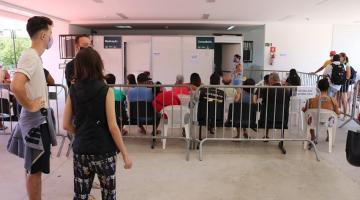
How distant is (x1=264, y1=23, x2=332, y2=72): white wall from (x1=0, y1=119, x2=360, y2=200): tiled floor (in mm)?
6405

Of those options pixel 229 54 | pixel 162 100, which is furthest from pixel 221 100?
pixel 229 54

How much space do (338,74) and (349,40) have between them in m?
4.99

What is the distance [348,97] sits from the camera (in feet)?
23.4

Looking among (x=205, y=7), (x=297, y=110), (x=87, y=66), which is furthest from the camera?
(x=205, y=7)

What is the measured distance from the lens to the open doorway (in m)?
10.7

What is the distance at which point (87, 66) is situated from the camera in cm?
184

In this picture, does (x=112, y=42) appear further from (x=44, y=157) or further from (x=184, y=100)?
(x=44, y=157)

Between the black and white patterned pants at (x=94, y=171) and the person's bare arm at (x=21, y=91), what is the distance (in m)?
0.47

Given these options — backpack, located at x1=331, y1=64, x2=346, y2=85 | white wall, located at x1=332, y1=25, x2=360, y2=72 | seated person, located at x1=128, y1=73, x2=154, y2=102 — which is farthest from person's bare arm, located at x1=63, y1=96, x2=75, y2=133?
white wall, located at x1=332, y1=25, x2=360, y2=72

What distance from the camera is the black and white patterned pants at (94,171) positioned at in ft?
6.40

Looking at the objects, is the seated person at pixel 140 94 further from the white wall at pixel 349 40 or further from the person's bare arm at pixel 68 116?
the white wall at pixel 349 40

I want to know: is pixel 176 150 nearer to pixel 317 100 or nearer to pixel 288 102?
pixel 288 102

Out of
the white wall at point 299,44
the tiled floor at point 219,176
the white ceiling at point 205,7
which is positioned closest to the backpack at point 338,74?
the white ceiling at point 205,7

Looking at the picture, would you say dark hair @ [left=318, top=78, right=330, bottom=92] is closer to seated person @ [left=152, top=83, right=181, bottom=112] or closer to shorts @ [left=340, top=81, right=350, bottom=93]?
seated person @ [left=152, top=83, right=181, bottom=112]
